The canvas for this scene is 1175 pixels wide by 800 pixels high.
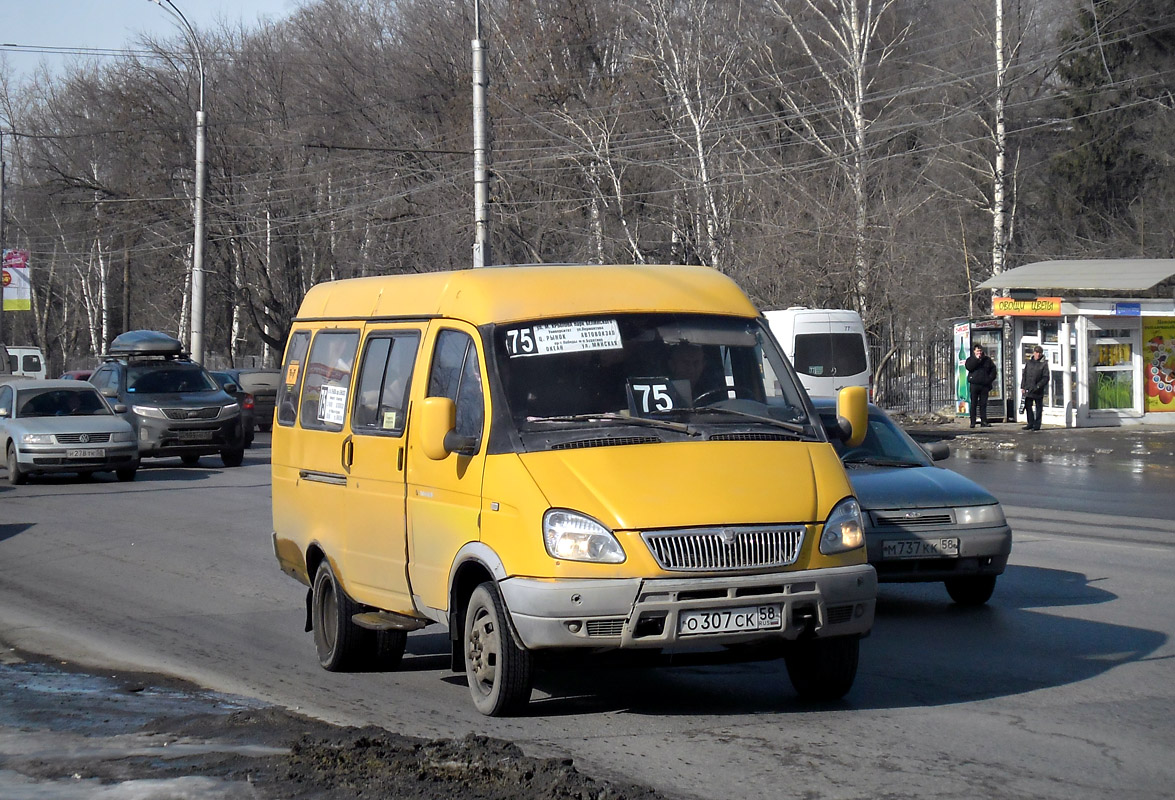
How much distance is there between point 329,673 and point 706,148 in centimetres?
3589

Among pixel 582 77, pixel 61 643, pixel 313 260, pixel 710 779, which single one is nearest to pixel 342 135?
pixel 313 260

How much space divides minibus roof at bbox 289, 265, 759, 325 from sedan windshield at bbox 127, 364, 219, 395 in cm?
1793

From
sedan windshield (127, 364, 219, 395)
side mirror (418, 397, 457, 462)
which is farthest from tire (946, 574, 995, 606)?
sedan windshield (127, 364, 219, 395)

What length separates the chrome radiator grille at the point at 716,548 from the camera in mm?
5883

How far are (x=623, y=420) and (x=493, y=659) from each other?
125 centimetres

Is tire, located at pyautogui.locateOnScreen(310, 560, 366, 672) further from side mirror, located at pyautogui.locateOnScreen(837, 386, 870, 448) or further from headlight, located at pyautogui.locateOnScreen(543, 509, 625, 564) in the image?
side mirror, located at pyautogui.locateOnScreen(837, 386, 870, 448)

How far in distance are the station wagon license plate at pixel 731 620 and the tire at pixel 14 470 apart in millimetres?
17074

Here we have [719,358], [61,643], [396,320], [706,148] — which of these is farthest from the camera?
[706,148]

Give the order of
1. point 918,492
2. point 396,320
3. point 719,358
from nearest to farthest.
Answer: point 719,358
point 396,320
point 918,492

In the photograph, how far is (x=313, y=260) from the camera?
52938mm

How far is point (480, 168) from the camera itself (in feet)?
80.4

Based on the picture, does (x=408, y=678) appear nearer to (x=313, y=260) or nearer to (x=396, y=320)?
(x=396, y=320)

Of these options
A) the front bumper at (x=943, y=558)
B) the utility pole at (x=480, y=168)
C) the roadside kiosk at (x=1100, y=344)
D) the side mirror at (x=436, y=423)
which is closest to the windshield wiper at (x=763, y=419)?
the side mirror at (x=436, y=423)

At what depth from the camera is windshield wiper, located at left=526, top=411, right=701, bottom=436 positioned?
6.40 metres
